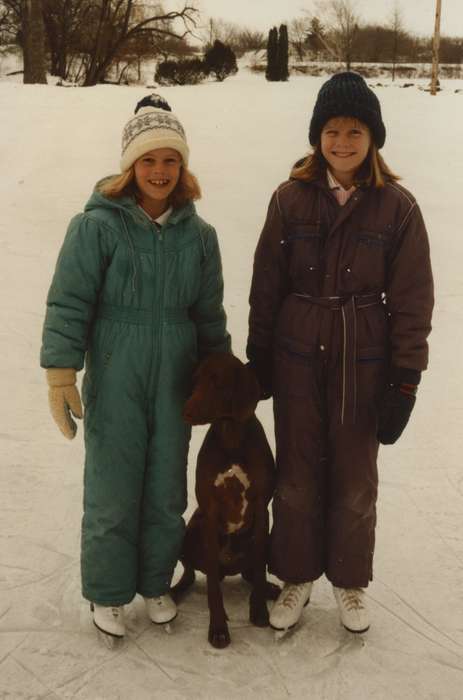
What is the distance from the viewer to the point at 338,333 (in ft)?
8.20

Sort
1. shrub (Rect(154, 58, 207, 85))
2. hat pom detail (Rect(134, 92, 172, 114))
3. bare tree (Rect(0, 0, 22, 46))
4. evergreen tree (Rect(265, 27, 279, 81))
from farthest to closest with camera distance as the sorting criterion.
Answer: bare tree (Rect(0, 0, 22, 46)), shrub (Rect(154, 58, 207, 85)), evergreen tree (Rect(265, 27, 279, 81)), hat pom detail (Rect(134, 92, 172, 114))

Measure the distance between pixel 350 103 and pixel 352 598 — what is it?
173cm

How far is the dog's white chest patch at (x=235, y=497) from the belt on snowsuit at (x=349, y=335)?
1.31 ft

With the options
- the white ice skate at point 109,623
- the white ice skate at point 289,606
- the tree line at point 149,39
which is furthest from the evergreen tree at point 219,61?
the white ice skate at point 109,623

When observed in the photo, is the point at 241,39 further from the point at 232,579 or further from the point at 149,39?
the point at 232,579

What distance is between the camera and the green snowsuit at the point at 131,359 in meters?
2.44

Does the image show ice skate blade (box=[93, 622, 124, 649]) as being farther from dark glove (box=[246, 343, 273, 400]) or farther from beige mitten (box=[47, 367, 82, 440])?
dark glove (box=[246, 343, 273, 400])

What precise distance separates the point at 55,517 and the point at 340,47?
23.8m

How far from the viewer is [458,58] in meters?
31.7

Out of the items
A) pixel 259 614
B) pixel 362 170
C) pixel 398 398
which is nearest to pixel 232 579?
pixel 259 614

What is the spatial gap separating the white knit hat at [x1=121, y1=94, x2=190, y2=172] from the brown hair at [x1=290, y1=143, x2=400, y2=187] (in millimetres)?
414

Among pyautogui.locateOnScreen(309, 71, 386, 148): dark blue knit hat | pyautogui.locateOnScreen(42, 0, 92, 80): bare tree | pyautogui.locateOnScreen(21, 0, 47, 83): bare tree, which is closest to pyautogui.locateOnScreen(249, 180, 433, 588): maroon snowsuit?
pyautogui.locateOnScreen(309, 71, 386, 148): dark blue knit hat

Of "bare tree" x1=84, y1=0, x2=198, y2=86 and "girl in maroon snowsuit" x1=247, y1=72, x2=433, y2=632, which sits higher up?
"bare tree" x1=84, y1=0, x2=198, y2=86

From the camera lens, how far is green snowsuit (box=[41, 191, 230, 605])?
2436 mm
